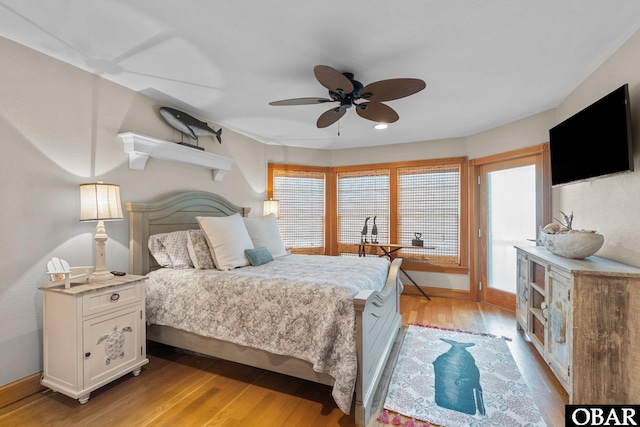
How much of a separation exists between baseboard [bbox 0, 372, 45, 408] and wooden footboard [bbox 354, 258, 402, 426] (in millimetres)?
2271

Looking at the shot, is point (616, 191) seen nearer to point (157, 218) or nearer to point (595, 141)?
point (595, 141)

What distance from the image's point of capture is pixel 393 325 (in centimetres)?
275

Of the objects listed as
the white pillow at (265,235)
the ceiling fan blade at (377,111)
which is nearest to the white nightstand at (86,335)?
the white pillow at (265,235)

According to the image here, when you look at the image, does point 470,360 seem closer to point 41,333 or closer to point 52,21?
point 41,333

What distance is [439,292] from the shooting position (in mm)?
4371

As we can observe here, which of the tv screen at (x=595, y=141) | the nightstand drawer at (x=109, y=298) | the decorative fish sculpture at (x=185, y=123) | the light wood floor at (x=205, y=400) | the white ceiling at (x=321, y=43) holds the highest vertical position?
the white ceiling at (x=321, y=43)

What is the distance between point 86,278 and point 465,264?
4.51 metres

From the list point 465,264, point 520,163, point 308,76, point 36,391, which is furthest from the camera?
point 465,264

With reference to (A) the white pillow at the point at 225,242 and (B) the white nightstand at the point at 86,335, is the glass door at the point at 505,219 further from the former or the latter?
(B) the white nightstand at the point at 86,335

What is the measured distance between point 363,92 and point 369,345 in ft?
5.95

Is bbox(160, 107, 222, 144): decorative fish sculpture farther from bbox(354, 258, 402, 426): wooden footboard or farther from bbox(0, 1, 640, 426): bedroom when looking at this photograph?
bbox(354, 258, 402, 426): wooden footboard

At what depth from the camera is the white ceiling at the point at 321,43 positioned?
5.27 ft

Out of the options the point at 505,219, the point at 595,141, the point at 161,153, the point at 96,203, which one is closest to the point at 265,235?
the point at 161,153

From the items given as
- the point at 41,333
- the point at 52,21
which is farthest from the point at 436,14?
the point at 41,333
